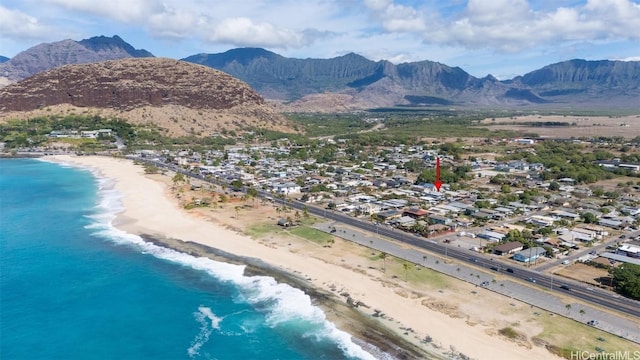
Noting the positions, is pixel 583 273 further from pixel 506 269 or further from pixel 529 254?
pixel 506 269

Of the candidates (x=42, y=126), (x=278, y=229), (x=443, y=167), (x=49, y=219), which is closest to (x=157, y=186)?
(x=49, y=219)

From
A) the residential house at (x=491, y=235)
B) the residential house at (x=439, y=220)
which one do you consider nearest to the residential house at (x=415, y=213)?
the residential house at (x=439, y=220)

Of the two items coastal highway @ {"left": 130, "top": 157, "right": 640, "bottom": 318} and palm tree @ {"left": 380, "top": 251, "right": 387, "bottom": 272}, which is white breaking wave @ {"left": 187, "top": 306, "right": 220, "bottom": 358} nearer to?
palm tree @ {"left": 380, "top": 251, "right": 387, "bottom": 272}

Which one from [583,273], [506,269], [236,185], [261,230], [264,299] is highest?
[236,185]

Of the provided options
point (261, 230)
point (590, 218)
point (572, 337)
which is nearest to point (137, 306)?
point (261, 230)

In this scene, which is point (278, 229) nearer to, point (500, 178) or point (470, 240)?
point (470, 240)

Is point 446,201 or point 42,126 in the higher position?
point 42,126

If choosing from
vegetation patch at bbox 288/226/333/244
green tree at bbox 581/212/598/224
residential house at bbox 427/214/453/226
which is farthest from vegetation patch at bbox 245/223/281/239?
green tree at bbox 581/212/598/224
